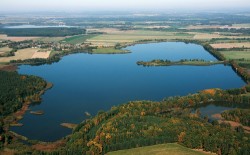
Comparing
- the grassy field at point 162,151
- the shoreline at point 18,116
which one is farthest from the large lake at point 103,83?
the grassy field at point 162,151

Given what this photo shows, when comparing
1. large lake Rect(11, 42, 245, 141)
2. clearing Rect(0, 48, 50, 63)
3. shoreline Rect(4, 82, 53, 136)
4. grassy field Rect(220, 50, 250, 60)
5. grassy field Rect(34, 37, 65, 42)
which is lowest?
shoreline Rect(4, 82, 53, 136)

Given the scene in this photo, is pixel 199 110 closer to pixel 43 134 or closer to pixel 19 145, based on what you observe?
pixel 43 134

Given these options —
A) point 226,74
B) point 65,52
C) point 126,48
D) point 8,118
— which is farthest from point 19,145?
point 126,48

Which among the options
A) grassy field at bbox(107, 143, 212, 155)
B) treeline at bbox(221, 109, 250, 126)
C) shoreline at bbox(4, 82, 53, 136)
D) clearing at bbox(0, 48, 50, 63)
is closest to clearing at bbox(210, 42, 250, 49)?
clearing at bbox(0, 48, 50, 63)

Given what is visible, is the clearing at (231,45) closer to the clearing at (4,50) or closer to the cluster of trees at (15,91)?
the cluster of trees at (15,91)

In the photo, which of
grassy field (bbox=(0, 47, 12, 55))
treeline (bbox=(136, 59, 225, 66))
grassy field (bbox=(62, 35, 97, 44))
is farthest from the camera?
grassy field (bbox=(62, 35, 97, 44))

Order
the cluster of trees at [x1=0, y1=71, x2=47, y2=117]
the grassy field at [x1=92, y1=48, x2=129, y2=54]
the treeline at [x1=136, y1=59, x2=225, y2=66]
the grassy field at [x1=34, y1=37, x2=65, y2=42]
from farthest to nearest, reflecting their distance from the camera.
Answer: the grassy field at [x1=34, y1=37, x2=65, y2=42], the grassy field at [x1=92, y1=48, x2=129, y2=54], the treeline at [x1=136, y1=59, x2=225, y2=66], the cluster of trees at [x1=0, y1=71, x2=47, y2=117]

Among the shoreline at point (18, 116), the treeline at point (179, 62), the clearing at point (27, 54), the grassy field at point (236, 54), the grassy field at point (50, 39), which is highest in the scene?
the grassy field at point (236, 54)

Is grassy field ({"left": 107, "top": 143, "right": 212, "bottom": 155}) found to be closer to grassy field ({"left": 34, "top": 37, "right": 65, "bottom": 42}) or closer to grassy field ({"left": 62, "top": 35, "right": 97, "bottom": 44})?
grassy field ({"left": 62, "top": 35, "right": 97, "bottom": 44})
